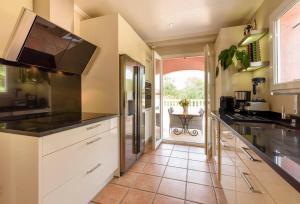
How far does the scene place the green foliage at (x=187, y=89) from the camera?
24.5ft

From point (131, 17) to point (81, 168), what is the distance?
2.35 m

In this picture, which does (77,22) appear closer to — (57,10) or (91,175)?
(57,10)

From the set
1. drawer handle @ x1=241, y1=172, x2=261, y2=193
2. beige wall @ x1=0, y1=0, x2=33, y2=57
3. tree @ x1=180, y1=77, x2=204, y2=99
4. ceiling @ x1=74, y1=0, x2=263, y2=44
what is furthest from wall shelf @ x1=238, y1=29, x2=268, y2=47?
tree @ x1=180, y1=77, x2=204, y2=99

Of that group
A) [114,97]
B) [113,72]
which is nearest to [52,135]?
[114,97]

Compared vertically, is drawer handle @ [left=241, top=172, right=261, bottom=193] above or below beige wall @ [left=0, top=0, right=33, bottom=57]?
below

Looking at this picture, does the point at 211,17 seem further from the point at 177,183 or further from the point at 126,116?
the point at 177,183

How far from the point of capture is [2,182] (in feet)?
4.21

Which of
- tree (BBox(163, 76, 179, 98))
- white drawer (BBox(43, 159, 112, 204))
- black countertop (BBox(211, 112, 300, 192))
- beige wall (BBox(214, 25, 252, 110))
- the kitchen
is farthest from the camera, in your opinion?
tree (BBox(163, 76, 179, 98))

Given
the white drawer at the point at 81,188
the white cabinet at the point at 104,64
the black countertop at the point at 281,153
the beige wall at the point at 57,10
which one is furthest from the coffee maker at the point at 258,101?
the beige wall at the point at 57,10

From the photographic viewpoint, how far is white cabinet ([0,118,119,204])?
3.69ft

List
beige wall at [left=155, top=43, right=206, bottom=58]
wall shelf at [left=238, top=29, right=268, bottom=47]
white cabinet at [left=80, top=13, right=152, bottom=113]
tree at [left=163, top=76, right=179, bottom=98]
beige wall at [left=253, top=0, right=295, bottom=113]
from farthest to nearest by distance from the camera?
tree at [left=163, top=76, right=179, bottom=98], beige wall at [left=155, top=43, right=206, bottom=58], white cabinet at [left=80, top=13, right=152, bottom=113], wall shelf at [left=238, top=29, right=268, bottom=47], beige wall at [left=253, top=0, right=295, bottom=113]

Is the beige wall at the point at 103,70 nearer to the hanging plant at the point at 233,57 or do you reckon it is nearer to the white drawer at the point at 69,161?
the white drawer at the point at 69,161

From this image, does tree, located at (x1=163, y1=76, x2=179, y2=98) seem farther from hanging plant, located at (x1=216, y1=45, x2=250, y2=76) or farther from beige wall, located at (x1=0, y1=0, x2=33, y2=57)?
beige wall, located at (x1=0, y1=0, x2=33, y2=57)

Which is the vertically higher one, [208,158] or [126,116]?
[126,116]
